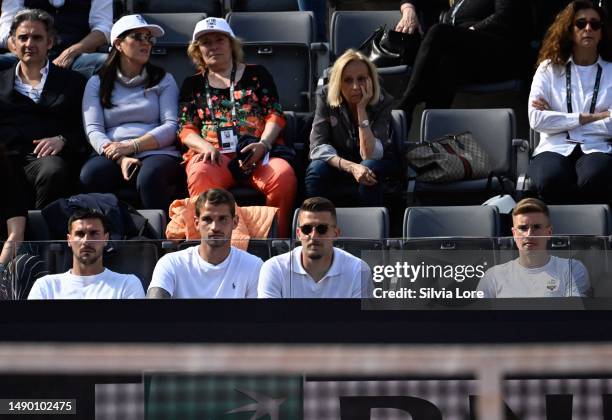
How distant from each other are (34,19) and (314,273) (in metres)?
3.41

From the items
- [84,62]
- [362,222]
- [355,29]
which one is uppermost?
[355,29]

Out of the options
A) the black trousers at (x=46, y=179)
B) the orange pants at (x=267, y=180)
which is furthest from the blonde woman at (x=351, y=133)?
the black trousers at (x=46, y=179)

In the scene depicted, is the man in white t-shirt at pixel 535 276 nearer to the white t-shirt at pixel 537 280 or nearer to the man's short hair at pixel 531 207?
the white t-shirt at pixel 537 280

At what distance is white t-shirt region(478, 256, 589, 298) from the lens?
17.1ft

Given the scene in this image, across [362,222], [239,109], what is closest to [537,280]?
[362,222]

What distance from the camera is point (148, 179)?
773 centimetres

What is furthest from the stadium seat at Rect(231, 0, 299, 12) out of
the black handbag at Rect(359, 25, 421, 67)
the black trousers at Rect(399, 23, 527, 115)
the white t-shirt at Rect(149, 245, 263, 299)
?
the white t-shirt at Rect(149, 245, 263, 299)

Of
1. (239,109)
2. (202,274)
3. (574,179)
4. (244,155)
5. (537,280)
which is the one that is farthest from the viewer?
(239,109)

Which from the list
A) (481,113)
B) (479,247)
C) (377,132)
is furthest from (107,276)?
(481,113)

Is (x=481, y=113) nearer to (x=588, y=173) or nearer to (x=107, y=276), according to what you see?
(x=588, y=173)

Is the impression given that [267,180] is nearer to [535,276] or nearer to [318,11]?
[318,11]

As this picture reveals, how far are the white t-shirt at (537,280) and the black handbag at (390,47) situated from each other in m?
3.71

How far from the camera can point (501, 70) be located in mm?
8797

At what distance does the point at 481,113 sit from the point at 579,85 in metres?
0.60
